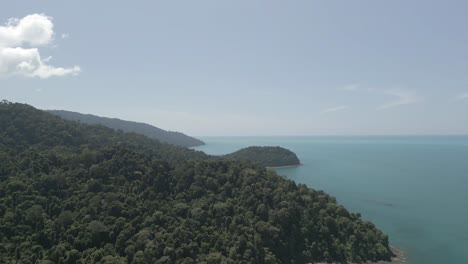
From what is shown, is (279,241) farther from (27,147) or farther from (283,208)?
(27,147)

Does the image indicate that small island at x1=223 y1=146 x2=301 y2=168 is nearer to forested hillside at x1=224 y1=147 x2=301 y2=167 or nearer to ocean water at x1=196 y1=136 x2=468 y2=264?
forested hillside at x1=224 y1=147 x2=301 y2=167

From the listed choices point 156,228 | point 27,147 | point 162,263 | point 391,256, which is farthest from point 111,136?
point 391,256

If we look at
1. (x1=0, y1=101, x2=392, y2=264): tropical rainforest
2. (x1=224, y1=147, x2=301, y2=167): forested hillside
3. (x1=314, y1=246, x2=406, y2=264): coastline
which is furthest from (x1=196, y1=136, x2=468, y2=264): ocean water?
(x1=0, y1=101, x2=392, y2=264): tropical rainforest

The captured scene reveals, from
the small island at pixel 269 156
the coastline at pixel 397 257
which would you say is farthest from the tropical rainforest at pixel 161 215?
the small island at pixel 269 156

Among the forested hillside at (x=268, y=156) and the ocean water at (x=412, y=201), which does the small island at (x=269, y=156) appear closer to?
the forested hillside at (x=268, y=156)

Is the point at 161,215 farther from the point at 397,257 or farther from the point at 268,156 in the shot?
the point at 268,156

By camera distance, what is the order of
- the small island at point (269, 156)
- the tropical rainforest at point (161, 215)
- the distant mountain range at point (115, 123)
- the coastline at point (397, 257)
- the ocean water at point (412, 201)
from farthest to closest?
the distant mountain range at point (115, 123) < the small island at point (269, 156) < the ocean water at point (412, 201) < the coastline at point (397, 257) < the tropical rainforest at point (161, 215)
